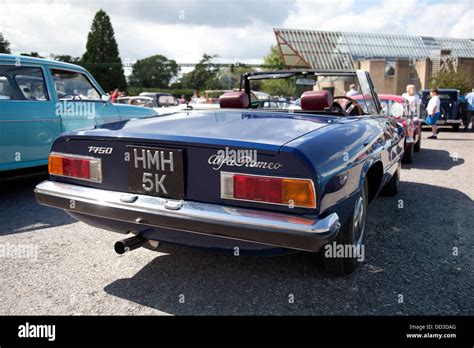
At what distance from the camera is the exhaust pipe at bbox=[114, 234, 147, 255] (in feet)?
7.83

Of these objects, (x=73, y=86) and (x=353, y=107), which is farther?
(x=73, y=86)

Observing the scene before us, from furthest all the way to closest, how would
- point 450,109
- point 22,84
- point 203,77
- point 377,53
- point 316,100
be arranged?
point 203,77, point 377,53, point 450,109, point 22,84, point 316,100

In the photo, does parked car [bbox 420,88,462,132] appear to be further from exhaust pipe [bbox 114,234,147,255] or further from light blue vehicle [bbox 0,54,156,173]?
exhaust pipe [bbox 114,234,147,255]

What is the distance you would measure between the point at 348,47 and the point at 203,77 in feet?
71.4

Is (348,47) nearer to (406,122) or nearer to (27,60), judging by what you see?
(406,122)

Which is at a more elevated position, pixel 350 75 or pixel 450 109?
pixel 350 75

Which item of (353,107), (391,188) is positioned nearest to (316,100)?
(353,107)

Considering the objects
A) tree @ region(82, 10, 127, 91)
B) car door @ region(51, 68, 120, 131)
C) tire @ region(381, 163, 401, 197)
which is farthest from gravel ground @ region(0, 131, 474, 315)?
tree @ region(82, 10, 127, 91)

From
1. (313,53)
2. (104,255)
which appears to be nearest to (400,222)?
(104,255)

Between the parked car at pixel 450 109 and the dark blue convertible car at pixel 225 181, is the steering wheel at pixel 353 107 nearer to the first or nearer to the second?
the dark blue convertible car at pixel 225 181

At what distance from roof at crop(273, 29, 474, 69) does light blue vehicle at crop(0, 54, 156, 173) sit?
37889mm

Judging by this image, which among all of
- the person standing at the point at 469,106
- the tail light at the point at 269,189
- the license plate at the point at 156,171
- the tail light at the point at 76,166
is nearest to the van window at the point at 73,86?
the tail light at the point at 76,166

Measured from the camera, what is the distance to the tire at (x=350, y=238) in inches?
100

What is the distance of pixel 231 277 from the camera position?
2.79 m
